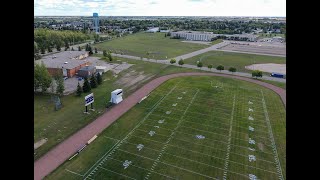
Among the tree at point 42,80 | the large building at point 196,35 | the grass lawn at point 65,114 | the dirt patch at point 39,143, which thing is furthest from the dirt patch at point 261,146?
the large building at point 196,35

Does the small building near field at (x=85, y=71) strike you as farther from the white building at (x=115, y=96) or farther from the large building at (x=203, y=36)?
the large building at (x=203, y=36)

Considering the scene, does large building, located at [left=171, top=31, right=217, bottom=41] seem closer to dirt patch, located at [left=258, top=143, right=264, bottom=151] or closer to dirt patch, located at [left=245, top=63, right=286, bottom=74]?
dirt patch, located at [left=245, top=63, right=286, bottom=74]

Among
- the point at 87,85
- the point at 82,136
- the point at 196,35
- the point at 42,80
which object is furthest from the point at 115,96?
the point at 196,35

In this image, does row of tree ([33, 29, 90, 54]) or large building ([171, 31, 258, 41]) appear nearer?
row of tree ([33, 29, 90, 54])

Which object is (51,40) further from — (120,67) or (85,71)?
(85,71)

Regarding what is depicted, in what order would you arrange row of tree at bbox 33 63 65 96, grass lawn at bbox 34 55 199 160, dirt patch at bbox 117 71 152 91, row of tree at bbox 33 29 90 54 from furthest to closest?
row of tree at bbox 33 29 90 54 < dirt patch at bbox 117 71 152 91 < row of tree at bbox 33 63 65 96 < grass lawn at bbox 34 55 199 160

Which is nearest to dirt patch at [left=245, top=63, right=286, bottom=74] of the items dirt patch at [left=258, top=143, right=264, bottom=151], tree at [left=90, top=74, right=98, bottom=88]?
dirt patch at [left=258, top=143, right=264, bottom=151]

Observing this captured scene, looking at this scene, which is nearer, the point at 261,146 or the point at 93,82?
the point at 261,146
